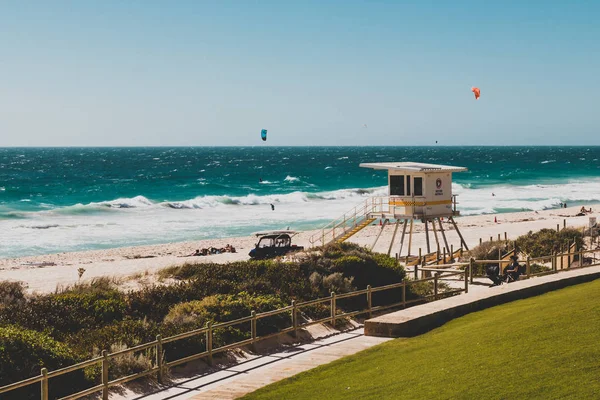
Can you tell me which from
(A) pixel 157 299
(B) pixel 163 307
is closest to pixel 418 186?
(A) pixel 157 299

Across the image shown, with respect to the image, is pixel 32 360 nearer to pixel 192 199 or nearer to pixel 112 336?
pixel 112 336

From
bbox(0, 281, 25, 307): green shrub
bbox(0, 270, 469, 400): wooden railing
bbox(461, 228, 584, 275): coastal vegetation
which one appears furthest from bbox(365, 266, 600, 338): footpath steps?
bbox(461, 228, 584, 275): coastal vegetation

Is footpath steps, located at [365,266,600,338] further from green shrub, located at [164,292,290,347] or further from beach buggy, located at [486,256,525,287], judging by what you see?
green shrub, located at [164,292,290,347]

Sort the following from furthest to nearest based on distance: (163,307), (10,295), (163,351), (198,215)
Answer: (198,215), (10,295), (163,307), (163,351)

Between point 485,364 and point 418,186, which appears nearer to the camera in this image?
point 485,364

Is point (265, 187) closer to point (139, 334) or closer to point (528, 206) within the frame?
point (528, 206)

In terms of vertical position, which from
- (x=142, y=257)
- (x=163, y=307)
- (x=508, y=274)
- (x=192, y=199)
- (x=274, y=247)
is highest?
(x=508, y=274)
